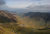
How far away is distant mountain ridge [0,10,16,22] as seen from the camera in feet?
3.83

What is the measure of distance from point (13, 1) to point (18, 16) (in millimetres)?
240

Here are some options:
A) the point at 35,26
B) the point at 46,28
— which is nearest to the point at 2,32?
the point at 35,26

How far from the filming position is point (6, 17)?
1176mm

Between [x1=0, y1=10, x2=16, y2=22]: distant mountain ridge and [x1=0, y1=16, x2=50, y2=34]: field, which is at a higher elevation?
[x1=0, y1=10, x2=16, y2=22]: distant mountain ridge

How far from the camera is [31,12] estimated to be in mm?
1141

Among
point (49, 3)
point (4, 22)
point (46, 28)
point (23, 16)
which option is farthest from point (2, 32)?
point (49, 3)

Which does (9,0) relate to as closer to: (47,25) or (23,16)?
(23,16)

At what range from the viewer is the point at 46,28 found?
1.12 metres

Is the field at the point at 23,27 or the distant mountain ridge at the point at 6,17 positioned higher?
the distant mountain ridge at the point at 6,17

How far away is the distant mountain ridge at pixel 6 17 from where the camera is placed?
1.17m

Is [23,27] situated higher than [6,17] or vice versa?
[6,17]


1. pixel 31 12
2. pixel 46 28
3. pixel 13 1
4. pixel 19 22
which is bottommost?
pixel 46 28

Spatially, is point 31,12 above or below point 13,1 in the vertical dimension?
below

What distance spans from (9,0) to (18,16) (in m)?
0.28
